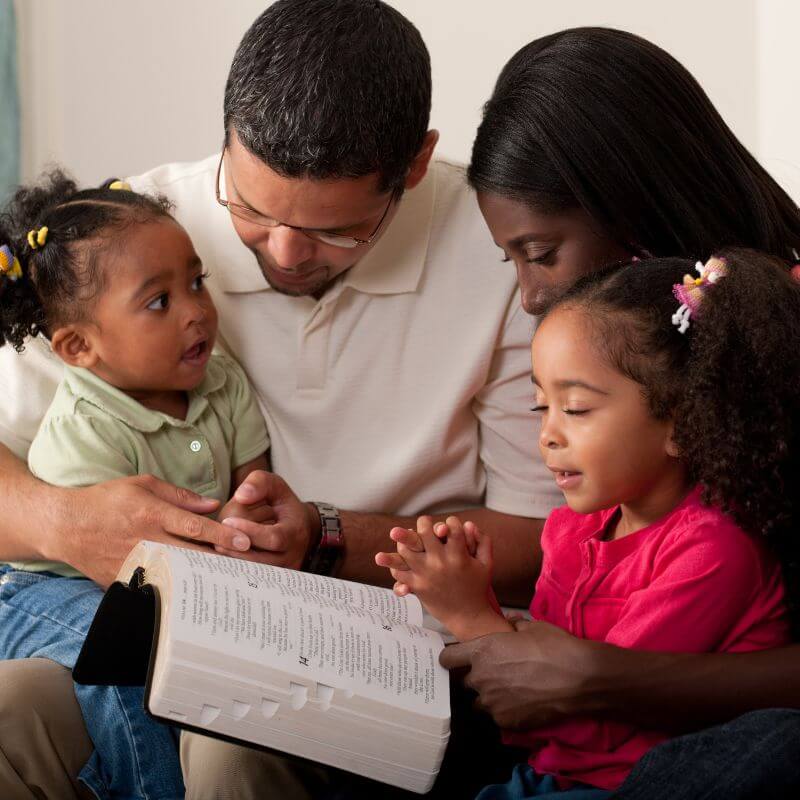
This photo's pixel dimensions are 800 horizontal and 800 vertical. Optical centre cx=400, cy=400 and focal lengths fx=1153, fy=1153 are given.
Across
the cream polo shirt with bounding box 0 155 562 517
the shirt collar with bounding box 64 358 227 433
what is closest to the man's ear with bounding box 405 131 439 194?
the cream polo shirt with bounding box 0 155 562 517

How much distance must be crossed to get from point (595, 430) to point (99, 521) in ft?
2.43

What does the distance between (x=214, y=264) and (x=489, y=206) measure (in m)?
0.61

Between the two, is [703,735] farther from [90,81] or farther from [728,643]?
[90,81]

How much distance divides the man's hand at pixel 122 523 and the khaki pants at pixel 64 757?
17cm

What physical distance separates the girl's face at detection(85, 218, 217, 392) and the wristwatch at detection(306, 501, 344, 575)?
1.04 ft

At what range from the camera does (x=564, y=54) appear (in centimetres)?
162

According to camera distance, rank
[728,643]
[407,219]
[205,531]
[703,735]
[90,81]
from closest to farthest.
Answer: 1. [703,735]
2. [728,643]
3. [205,531]
4. [407,219]
5. [90,81]

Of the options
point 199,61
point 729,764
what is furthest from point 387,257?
point 199,61

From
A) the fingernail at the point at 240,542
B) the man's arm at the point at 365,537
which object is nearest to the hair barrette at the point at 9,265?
the man's arm at the point at 365,537

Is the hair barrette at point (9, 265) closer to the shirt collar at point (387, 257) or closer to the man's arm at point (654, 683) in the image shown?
the shirt collar at point (387, 257)

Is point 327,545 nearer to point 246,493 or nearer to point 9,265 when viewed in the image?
point 246,493

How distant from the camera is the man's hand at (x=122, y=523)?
5.19 ft

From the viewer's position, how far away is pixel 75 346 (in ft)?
6.14

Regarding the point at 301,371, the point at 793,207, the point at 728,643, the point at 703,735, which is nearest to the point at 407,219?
the point at 301,371
